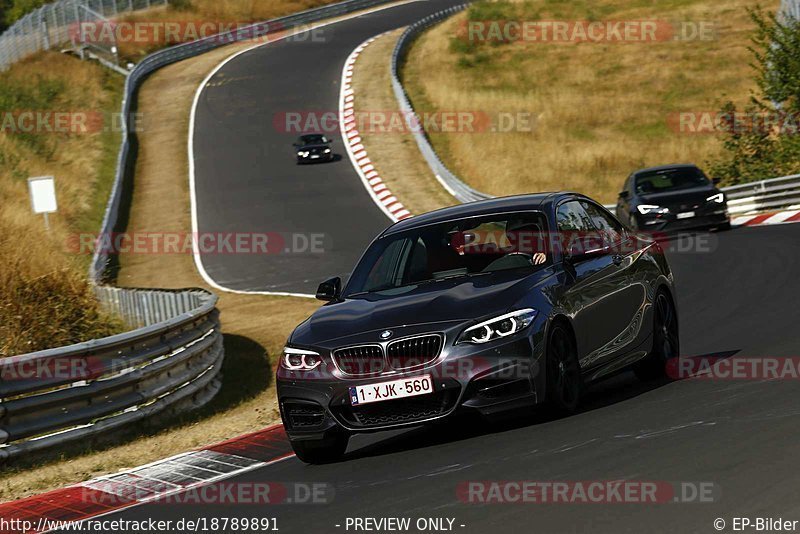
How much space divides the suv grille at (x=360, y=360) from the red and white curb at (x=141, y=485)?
1217 mm

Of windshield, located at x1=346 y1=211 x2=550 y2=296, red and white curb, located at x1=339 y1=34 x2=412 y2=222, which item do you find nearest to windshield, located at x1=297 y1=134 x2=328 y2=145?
red and white curb, located at x1=339 y1=34 x2=412 y2=222

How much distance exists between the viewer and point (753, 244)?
2206 cm

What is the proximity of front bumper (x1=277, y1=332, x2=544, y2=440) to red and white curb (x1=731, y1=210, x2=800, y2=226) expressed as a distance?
63.4ft

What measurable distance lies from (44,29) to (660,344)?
53.3 m

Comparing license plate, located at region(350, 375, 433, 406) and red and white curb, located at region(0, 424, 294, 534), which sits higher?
license plate, located at region(350, 375, 433, 406)

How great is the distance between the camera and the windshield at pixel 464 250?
900 centimetres

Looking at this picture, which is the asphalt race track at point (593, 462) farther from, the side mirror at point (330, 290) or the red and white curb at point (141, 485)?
the side mirror at point (330, 290)

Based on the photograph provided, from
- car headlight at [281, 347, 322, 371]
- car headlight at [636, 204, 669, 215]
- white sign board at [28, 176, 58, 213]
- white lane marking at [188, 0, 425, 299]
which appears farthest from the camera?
white sign board at [28, 176, 58, 213]

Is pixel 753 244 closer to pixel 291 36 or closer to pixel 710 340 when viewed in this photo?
pixel 710 340

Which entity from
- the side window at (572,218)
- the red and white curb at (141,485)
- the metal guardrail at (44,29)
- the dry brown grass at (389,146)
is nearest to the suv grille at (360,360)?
the red and white curb at (141,485)

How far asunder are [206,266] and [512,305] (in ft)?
78.3

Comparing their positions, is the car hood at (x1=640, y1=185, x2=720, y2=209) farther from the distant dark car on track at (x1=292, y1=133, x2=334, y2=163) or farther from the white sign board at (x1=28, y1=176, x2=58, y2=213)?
the distant dark car on track at (x1=292, y1=133, x2=334, y2=163)

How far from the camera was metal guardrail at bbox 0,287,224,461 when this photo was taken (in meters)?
10.5

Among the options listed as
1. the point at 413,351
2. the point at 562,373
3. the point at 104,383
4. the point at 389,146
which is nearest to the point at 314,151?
the point at 389,146
